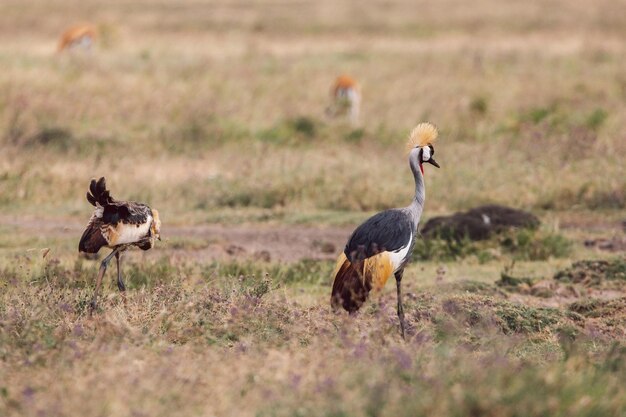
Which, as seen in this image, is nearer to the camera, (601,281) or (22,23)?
(601,281)

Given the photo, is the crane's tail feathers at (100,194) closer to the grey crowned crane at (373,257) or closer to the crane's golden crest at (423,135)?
the grey crowned crane at (373,257)

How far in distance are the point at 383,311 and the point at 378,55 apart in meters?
24.3

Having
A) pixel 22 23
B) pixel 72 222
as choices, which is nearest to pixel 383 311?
pixel 72 222

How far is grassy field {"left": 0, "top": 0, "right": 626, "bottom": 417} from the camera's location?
679cm

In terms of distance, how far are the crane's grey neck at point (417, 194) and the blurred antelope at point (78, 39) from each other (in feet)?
65.8

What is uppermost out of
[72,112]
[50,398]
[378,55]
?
[378,55]

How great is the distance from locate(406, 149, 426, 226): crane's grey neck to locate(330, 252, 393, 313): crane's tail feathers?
560 millimetres

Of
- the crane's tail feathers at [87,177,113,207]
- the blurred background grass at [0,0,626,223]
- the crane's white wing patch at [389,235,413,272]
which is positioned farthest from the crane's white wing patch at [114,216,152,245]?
the blurred background grass at [0,0,626,223]

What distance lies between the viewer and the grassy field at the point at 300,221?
679 cm

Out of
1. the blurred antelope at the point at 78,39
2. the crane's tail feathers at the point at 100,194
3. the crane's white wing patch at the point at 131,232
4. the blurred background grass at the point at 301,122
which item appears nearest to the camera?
the crane's tail feathers at the point at 100,194

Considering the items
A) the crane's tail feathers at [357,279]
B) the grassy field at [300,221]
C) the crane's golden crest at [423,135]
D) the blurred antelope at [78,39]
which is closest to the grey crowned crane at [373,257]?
the crane's tail feathers at [357,279]

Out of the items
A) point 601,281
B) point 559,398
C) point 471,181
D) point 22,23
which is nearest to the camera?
point 559,398

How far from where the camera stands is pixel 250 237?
15203 millimetres

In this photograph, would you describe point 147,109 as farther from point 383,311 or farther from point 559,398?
point 559,398
